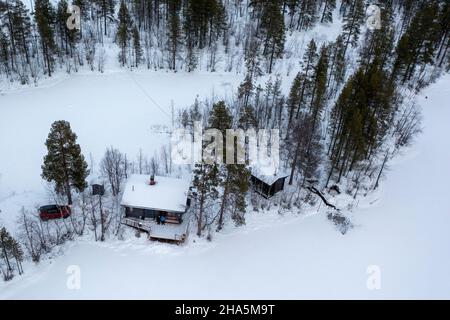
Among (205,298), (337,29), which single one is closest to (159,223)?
(205,298)

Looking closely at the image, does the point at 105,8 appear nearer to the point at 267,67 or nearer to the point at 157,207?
the point at 267,67

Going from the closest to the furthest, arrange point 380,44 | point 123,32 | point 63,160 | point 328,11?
1. point 63,160
2. point 123,32
3. point 380,44
4. point 328,11

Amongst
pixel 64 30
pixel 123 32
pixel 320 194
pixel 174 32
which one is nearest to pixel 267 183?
pixel 320 194

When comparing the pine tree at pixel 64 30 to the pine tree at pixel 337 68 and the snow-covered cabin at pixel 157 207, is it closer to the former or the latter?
the snow-covered cabin at pixel 157 207

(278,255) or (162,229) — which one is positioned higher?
(162,229)

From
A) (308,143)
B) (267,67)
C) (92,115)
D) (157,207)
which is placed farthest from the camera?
(267,67)

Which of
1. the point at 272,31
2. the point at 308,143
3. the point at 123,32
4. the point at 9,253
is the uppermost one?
the point at 272,31
